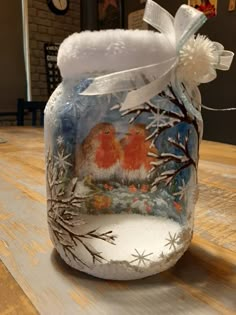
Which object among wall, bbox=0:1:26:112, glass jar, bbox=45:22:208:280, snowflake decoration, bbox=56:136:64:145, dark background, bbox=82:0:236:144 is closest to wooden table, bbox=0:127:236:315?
glass jar, bbox=45:22:208:280

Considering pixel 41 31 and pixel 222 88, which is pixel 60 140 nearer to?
pixel 222 88

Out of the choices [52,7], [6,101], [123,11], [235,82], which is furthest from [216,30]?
[6,101]

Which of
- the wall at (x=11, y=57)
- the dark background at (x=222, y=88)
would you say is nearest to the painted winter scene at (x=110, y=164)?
the dark background at (x=222, y=88)

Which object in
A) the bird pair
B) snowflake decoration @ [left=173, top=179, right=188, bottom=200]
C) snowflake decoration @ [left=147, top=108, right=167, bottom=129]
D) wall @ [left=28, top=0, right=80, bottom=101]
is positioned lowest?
snowflake decoration @ [left=173, top=179, right=188, bottom=200]

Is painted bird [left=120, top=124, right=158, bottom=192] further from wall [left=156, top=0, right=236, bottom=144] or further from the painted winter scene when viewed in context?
wall [left=156, top=0, right=236, bottom=144]

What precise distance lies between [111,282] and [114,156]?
155 millimetres

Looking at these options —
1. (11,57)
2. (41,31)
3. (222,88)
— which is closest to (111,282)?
(222,88)

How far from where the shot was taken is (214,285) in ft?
0.99

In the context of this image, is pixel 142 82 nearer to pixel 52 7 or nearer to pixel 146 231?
pixel 146 231

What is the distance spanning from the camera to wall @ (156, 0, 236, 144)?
6.80 feet

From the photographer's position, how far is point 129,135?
0.38 metres

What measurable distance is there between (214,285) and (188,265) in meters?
0.04

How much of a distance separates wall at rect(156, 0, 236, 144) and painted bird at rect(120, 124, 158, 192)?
5.54 feet

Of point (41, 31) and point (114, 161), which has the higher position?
point (41, 31)
